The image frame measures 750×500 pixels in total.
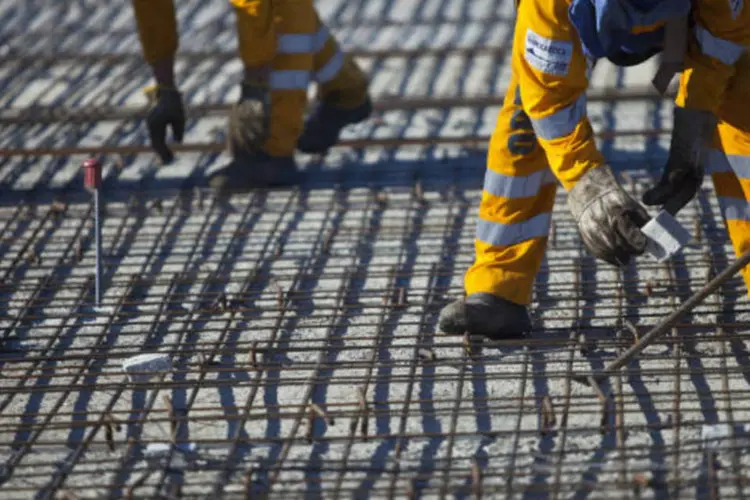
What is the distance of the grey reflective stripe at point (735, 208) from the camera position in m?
4.41

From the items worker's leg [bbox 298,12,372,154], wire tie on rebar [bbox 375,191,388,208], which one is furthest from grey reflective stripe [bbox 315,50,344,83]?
wire tie on rebar [bbox 375,191,388,208]

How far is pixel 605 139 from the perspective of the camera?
653 cm

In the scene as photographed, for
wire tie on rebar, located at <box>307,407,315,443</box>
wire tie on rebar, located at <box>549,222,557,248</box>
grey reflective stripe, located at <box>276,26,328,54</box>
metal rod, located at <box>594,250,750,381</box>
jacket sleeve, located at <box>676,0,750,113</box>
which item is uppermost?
jacket sleeve, located at <box>676,0,750,113</box>

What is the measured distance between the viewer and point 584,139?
13.5 feet

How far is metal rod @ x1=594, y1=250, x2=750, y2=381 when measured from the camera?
13.8 ft

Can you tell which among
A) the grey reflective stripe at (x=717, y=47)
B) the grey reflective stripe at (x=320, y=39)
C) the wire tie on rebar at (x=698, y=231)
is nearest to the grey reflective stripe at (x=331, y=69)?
the grey reflective stripe at (x=320, y=39)

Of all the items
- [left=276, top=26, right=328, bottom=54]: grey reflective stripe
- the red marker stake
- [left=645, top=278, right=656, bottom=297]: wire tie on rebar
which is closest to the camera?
[left=645, top=278, right=656, bottom=297]: wire tie on rebar

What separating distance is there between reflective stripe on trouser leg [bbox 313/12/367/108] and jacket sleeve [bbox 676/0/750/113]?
2541mm

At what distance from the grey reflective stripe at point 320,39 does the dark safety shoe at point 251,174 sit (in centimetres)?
55

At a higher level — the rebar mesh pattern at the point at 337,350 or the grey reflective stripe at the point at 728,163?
the grey reflective stripe at the point at 728,163

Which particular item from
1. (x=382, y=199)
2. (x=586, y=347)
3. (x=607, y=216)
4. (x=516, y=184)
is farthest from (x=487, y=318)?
(x=382, y=199)

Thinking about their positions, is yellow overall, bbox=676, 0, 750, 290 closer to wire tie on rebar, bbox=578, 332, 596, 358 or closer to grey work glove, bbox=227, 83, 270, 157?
wire tie on rebar, bbox=578, 332, 596, 358

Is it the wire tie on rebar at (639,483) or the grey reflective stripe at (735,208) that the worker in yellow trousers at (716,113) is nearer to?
the grey reflective stripe at (735,208)

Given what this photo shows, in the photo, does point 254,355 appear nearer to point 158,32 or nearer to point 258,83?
point 258,83
